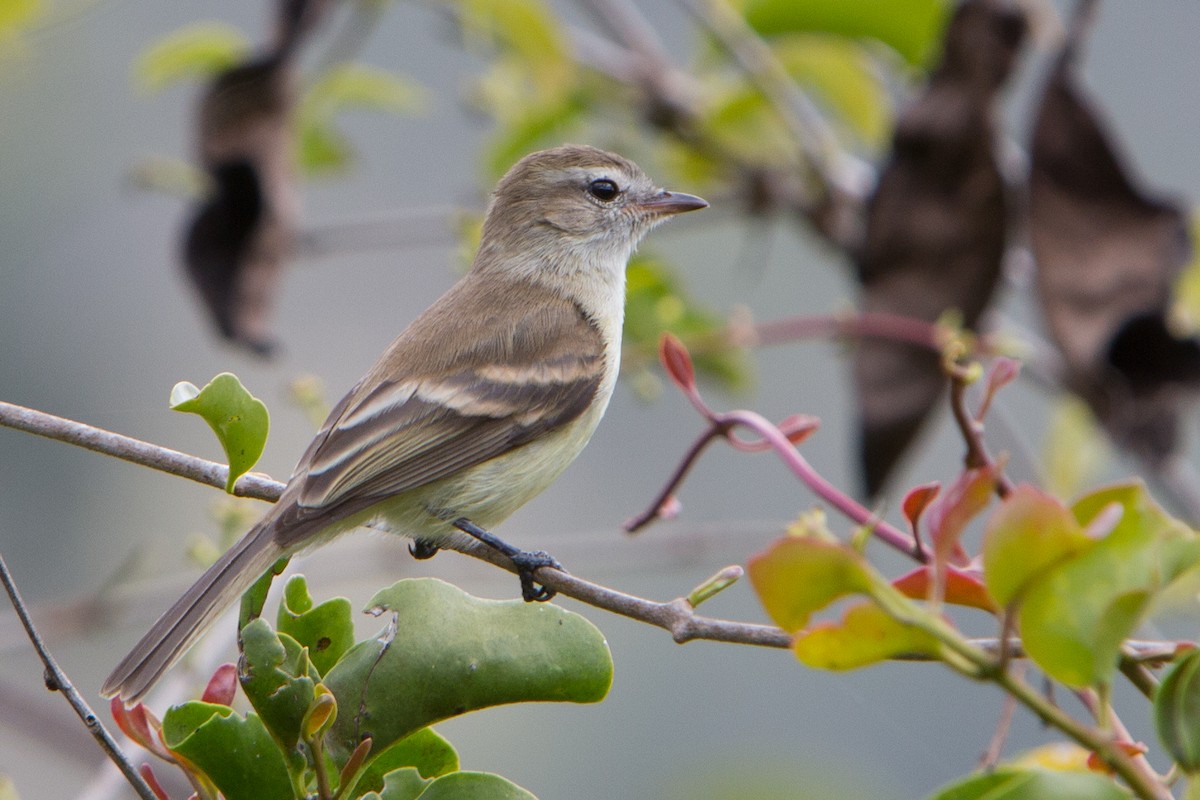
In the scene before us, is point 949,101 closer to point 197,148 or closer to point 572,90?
point 572,90

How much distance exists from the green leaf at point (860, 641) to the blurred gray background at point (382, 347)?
598 centimetres

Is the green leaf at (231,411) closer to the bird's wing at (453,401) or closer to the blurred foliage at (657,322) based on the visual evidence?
the bird's wing at (453,401)

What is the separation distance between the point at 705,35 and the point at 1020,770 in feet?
12.1

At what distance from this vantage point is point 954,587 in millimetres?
1600

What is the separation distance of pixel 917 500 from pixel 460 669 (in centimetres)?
65

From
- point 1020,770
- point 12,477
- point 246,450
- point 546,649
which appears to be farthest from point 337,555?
point 12,477

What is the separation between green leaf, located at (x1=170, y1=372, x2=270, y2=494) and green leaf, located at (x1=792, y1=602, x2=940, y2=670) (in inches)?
35.9

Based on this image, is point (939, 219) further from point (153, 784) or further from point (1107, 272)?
point (153, 784)

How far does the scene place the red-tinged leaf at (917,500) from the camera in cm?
183

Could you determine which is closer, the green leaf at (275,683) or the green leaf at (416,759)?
the green leaf at (275,683)

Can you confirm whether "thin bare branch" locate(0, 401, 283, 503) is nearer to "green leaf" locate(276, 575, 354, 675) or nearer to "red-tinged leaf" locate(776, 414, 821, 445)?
"green leaf" locate(276, 575, 354, 675)

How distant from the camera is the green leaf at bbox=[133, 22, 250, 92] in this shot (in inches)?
173

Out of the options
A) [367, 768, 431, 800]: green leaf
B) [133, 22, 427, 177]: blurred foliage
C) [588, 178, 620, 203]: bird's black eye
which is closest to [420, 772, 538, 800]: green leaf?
[367, 768, 431, 800]: green leaf

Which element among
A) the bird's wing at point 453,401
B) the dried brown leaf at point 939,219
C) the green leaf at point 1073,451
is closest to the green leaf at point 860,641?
the bird's wing at point 453,401
